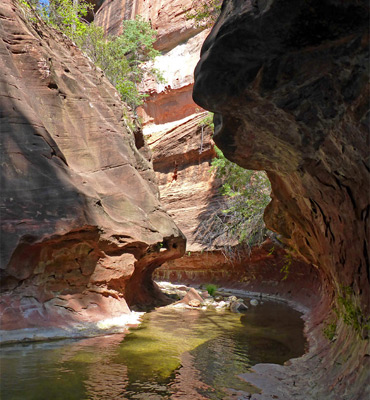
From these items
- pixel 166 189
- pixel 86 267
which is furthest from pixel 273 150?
pixel 166 189

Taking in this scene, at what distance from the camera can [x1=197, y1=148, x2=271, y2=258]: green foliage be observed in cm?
1694

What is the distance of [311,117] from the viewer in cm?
378

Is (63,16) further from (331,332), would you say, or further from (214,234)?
(331,332)

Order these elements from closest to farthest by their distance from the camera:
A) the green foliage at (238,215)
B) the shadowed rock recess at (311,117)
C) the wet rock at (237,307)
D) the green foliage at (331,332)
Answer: the shadowed rock recess at (311,117) → the green foliage at (331,332) → the wet rock at (237,307) → the green foliage at (238,215)

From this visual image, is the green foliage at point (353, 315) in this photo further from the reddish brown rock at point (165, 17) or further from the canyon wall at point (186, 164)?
the reddish brown rock at point (165, 17)

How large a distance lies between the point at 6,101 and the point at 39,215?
3218 mm

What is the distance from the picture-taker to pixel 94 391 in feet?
16.5

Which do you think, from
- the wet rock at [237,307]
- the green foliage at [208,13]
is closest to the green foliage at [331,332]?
the wet rock at [237,307]

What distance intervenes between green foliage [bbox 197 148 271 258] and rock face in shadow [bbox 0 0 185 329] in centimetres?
418

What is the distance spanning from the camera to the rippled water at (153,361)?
16.8ft

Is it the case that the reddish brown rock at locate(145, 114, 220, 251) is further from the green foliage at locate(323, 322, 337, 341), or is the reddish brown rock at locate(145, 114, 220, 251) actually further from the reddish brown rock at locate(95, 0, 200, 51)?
the green foliage at locate(323, 322, 337, 341)

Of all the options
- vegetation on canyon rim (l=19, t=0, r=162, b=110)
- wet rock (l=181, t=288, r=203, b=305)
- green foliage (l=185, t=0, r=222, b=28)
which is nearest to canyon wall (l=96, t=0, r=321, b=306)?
vegetation on canyon rim (l=19, t=0, r=162, b=110)

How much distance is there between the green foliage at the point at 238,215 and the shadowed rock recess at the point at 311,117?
436 inches

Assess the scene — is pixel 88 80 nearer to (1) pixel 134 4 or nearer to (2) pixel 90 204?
(2) pixel 90 204
